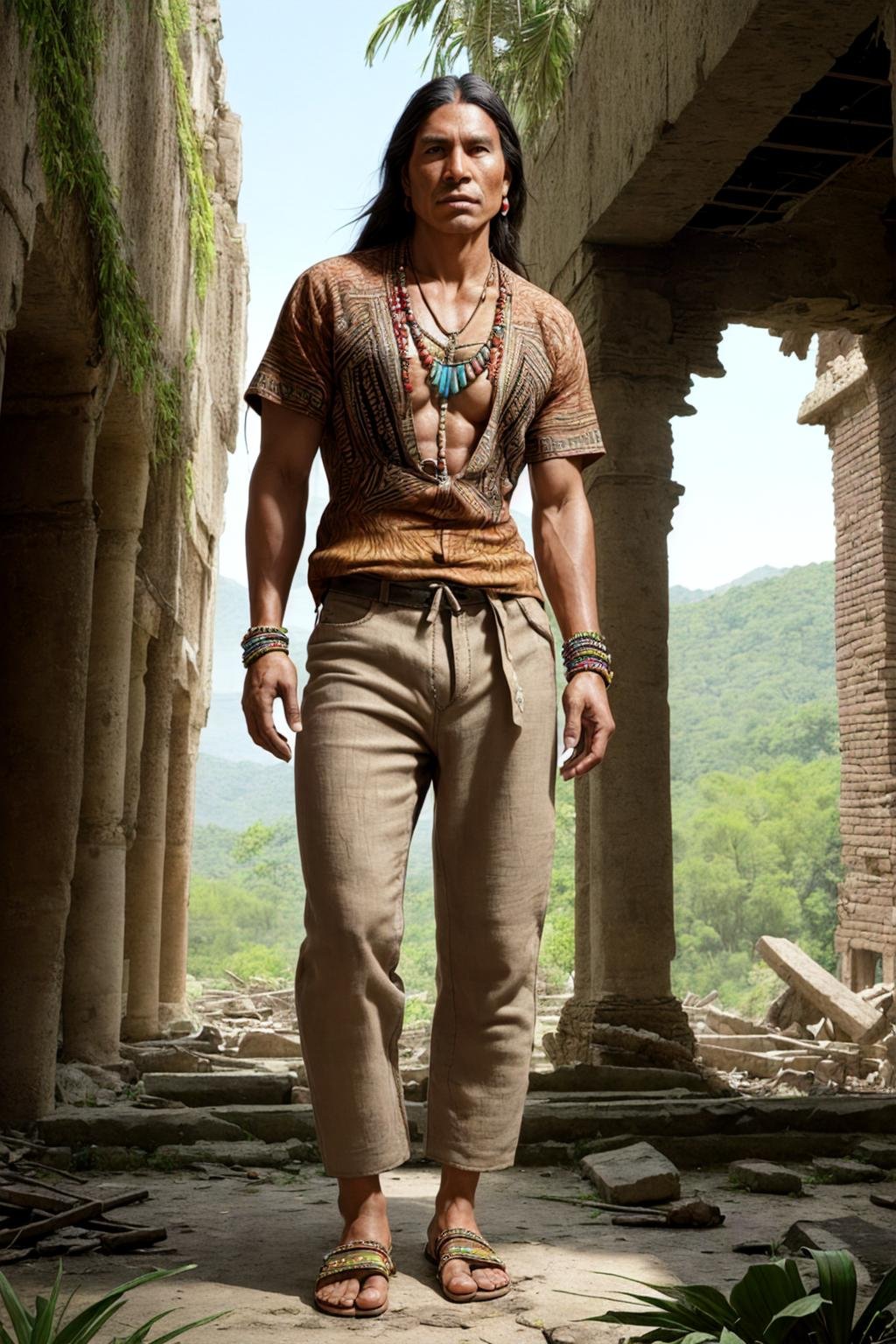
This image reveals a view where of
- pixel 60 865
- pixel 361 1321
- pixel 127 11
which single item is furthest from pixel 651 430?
pixel 361 1321

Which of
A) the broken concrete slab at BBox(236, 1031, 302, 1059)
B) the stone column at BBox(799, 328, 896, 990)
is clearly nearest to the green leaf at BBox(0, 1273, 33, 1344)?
the broken concrete slab at BBox(236, 1031, 302, 1059)

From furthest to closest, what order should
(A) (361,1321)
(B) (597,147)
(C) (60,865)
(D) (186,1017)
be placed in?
(D) (186,1017) < (B) (597,147) < (C) (60,865) < (A) (361,1321)

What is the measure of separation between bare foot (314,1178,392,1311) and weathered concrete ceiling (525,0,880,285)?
14.6ft

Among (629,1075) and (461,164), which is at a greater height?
(461,164)

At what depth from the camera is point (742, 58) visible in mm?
5766

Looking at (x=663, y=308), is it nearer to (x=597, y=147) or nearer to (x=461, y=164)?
(x=597, y=147)

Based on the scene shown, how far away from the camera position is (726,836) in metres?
45.9

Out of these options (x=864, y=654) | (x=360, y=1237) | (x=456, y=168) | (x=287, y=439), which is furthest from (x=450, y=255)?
(x=864, y=654)

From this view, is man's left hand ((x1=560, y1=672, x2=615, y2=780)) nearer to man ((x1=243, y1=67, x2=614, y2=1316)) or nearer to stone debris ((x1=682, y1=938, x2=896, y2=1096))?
man ((x1=243, y1=67, x2=614, y2=1316))

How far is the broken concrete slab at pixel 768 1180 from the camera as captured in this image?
405cm

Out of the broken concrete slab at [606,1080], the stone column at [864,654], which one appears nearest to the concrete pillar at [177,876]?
the stone column at [864,654]

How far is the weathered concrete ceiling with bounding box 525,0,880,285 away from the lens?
558 cm

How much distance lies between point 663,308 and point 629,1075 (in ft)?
13.8

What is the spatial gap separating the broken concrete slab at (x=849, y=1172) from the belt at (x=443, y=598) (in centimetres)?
212
